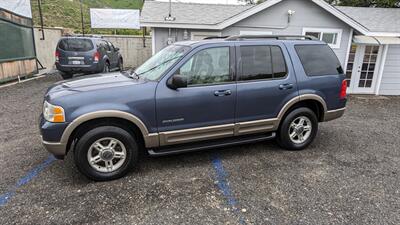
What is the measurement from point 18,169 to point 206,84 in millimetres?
3038

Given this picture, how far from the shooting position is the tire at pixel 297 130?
15.5ft

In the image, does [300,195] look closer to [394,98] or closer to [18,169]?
[18,169]

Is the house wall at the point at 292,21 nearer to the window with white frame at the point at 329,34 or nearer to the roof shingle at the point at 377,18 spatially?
the window with white frame at the point at 329,34

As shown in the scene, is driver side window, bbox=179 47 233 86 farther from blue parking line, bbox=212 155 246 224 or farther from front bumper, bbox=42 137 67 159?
front bumper, bbox=42 137 67 159

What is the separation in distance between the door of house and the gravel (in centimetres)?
668

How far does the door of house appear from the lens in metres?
11.0

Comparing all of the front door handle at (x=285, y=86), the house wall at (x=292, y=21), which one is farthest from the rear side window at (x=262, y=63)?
the house wall at (x=292, y=21)

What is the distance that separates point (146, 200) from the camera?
11.0 ft

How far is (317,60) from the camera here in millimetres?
4871

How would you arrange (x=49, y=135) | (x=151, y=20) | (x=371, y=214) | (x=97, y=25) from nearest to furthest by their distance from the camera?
1. (x=371, y=214)
2. (x=49, y=135)
3. (x=151, y=20)
4. (x=97, y=25)

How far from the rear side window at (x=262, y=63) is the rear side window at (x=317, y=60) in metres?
0.45

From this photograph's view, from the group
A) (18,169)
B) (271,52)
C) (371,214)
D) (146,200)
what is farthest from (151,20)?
(371,214)

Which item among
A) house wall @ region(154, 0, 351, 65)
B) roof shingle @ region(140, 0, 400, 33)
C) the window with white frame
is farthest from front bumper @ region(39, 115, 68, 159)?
the window with white frame

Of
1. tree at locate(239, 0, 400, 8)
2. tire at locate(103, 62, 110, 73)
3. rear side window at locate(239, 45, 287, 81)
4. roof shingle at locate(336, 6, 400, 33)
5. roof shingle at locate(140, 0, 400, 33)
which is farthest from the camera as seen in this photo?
tree at locate(239, 0, 400, 8)
